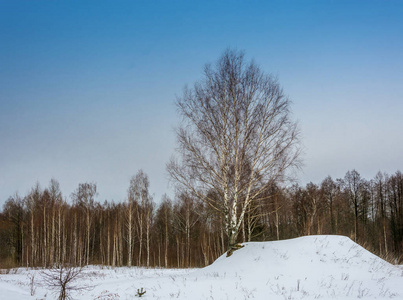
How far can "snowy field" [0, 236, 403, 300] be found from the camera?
32.7ft

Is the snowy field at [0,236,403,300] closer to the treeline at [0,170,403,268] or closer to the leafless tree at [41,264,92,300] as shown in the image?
the leafless tree at [41,264,92,300]

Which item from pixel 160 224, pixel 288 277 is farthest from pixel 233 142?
pixel 160 224

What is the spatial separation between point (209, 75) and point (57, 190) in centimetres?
4195

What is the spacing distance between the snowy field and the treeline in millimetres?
19760

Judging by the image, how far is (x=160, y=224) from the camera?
156 feet

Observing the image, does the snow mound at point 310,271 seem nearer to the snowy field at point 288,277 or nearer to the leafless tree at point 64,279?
the snowy field at point 288,277

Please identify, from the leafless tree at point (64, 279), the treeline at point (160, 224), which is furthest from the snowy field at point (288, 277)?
the treeline at point (160, 224)

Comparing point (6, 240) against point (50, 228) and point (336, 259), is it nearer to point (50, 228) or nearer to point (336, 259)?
point (50, 228)

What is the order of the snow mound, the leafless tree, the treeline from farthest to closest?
the treeline
the snow mound
the leafless tree

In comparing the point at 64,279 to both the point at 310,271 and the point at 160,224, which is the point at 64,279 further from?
the point at 160,224

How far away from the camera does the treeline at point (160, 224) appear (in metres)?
37.8

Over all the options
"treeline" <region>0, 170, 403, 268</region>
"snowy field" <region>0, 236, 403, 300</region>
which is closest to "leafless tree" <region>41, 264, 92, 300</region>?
"snowy field" <region>0, 236, 403, 300</region>

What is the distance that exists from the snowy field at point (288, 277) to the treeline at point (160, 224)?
64.8 ft

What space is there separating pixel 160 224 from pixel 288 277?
38.1 m
